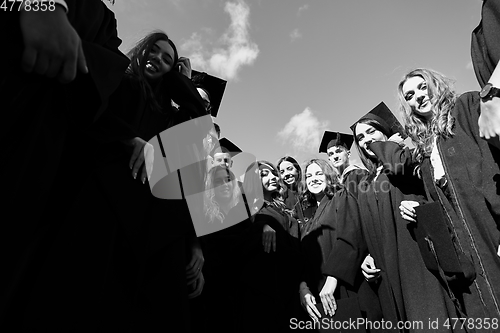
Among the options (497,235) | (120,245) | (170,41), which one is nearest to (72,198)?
(120,245)

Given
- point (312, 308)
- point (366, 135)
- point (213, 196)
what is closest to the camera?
point (312, 308)

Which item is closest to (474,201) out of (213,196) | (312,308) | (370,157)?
(370,157)

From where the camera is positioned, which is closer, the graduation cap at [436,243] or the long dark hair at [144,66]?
the long dark hair at [144,66]

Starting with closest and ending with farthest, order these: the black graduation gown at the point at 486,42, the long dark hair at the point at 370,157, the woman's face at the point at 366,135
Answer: the black graduation gown at the point at 486,42 → the long dark hair at the point at 370,157 → the woman's face at the point at 366,135

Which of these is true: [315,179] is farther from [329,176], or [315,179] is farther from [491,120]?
[491,120]

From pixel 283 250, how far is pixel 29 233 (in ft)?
8.38

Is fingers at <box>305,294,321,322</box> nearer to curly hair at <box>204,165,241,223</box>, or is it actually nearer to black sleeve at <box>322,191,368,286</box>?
black sleeve at <box>322,191,368,286</box>

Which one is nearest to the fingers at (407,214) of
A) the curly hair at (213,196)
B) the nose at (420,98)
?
the nose at (420,98)

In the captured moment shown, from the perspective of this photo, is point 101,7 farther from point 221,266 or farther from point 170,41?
point 221,266

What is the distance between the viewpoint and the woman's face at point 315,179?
4.20 metres

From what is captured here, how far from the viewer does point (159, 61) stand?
1961mm

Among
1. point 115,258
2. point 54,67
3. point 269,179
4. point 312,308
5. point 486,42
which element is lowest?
point 312,308

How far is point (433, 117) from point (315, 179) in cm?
192

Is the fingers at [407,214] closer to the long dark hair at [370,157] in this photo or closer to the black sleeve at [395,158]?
the black sleeve at [395,158]
